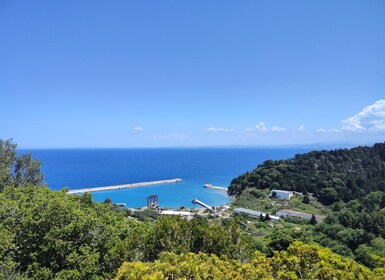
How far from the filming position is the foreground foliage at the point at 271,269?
19.9ft

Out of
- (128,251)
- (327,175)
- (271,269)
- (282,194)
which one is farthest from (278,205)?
(271,269)

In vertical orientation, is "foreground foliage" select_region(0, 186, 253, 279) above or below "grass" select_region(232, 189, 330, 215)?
above

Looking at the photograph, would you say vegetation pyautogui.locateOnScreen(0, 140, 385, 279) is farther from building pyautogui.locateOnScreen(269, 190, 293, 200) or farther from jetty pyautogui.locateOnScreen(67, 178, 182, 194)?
jetty pyautogui.locateOnScreen(67, 178, 182, 194)

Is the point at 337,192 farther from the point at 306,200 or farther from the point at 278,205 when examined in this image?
the point at 278,205

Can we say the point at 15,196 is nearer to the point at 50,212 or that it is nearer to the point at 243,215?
the point at 50,212

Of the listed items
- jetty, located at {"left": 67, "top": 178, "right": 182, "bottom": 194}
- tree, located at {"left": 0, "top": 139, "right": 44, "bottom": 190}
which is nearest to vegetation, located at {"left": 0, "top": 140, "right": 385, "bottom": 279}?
tree, located at {"left": 0, "top": 139, "right": 44, "bottom": 190}

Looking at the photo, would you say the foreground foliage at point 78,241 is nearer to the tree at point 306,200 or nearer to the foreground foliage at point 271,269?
the foreground foliage at point 271,269

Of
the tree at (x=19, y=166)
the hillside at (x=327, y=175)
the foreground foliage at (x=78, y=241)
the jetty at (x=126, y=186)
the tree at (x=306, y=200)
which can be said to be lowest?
Answer: the jetty at (x=126, y=186)

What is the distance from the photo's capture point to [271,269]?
6613 mm

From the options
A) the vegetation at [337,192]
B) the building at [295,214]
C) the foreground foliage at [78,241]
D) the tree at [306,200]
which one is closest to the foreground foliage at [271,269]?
the foreground foliage at [78,241]

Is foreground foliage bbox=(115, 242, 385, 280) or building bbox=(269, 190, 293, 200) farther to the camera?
building bbox=(269, 190, 293, 200)

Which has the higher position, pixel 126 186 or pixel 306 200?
pixel 306 200

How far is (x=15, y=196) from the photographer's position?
38.5ft

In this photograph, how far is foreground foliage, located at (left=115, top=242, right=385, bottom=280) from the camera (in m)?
6.07
